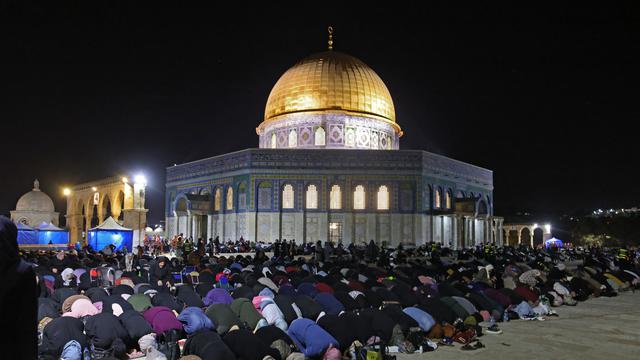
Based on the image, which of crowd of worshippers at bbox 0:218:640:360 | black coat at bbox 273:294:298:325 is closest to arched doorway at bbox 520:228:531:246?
crowd of worshippers at bbox 0:218:640:360

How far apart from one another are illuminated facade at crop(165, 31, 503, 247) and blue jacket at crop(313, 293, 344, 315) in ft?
78.3

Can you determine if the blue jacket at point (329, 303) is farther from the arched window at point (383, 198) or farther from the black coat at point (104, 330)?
the arched window at point (383, 198)

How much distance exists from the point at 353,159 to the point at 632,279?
19.7 metres

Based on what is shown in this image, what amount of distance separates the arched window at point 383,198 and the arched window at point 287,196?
18.7 feet

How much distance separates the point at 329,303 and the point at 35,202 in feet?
175

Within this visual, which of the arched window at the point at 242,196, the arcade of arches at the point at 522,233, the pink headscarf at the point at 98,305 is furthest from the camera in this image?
the arcade of arches at the point at 522,233

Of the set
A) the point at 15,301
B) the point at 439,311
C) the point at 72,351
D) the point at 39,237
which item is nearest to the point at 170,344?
the point at 72,351

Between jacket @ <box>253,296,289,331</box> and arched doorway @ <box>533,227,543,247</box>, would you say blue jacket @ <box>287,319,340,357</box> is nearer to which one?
jacket @ <box>253,296,289,331</box>

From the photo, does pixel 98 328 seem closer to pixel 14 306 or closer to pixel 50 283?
pixel 14 306

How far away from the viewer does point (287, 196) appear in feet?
119

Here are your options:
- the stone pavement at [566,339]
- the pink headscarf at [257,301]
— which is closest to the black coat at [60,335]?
the pink headscarf at [257,301]

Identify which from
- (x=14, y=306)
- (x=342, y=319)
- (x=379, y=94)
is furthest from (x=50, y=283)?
(x=379, y=94)

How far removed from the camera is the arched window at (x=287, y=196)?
36062 mm

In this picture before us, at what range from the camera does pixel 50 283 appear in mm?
14047
